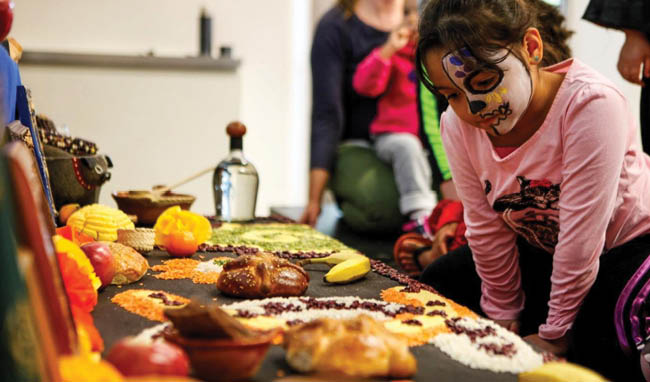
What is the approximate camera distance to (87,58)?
3.77 m

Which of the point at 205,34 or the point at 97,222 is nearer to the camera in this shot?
the point at 97,222

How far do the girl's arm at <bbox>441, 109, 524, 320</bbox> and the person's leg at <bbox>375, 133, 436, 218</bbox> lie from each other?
1.58 metres

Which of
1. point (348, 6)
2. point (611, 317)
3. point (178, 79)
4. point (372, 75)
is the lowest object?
point (611, 317)

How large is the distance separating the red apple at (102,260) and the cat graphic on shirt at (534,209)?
0.76 m

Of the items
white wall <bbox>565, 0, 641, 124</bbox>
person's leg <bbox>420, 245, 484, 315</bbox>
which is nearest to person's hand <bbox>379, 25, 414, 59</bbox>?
white wall <bbox>565, 0, 641, 124</bbox>

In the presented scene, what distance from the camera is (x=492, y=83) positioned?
3.84 feet

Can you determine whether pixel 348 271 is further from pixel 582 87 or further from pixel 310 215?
pixel 310 215

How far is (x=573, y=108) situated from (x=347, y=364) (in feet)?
2.47

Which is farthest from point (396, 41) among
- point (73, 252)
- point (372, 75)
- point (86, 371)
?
point (86, 371)

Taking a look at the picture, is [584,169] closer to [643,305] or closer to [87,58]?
[643,305]

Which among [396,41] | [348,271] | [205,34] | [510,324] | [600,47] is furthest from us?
[205,34]

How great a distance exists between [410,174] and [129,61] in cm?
178

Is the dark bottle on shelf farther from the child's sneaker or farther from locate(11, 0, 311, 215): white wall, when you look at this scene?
the child's sneaker

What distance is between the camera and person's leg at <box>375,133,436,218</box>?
3.07m
